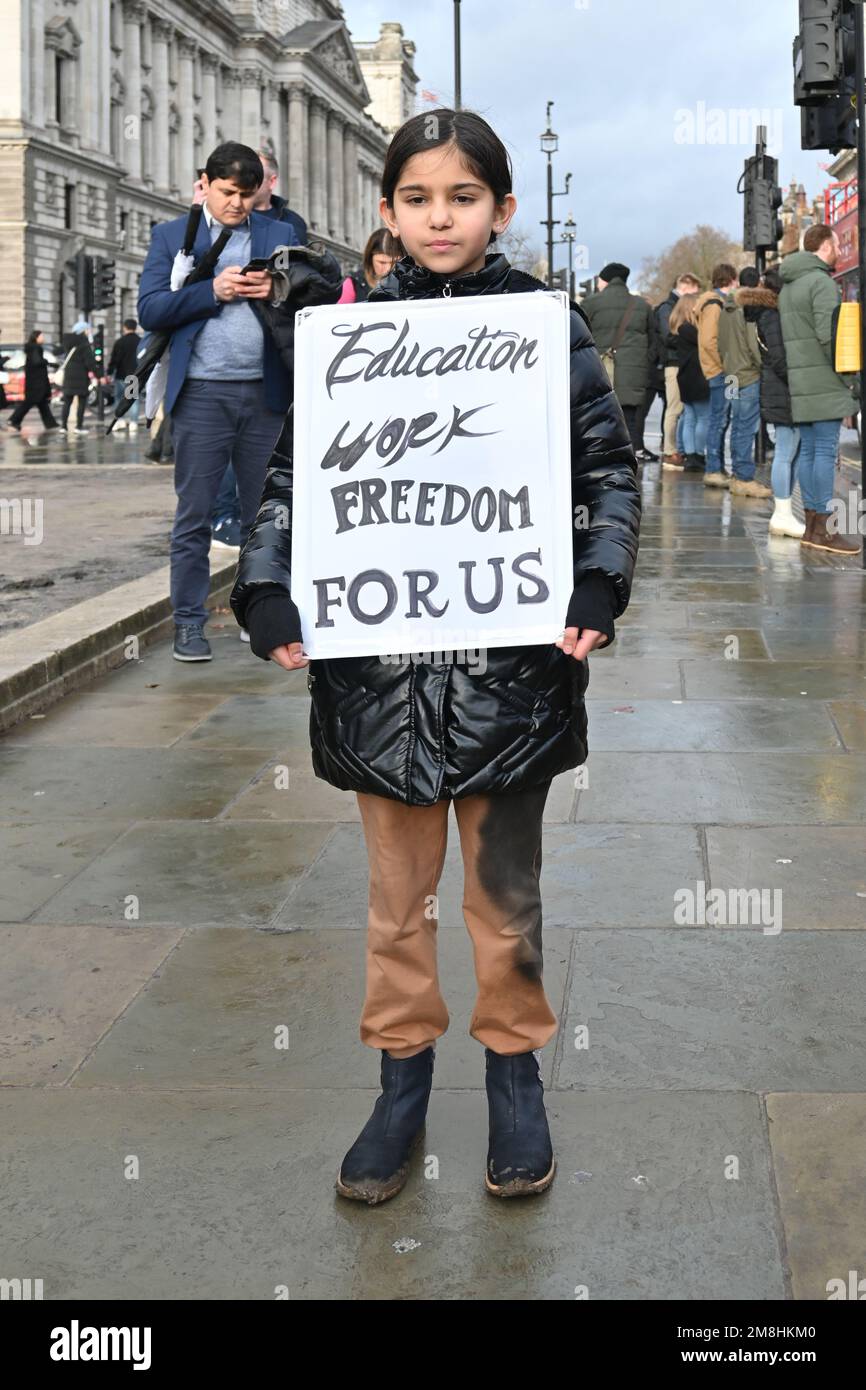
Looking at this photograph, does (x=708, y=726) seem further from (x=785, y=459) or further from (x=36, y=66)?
(x=36, y=66)

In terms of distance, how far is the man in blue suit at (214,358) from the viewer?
7.22 metres

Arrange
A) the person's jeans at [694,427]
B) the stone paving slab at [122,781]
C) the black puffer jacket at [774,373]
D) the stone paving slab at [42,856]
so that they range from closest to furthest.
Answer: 1. the stone paving slab at [42,856]
2. the stone paving slab at [122,781]
3. the black puffer jacket at [774,373]
4. the person's jeans at [694,427]

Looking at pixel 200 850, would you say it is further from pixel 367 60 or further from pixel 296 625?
pixel 367 60

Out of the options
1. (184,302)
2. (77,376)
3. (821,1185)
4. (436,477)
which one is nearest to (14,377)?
(77,376)

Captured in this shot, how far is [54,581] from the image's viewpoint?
10.1 metres

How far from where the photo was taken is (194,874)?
4.64 meters

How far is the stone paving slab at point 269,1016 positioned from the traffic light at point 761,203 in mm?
16489

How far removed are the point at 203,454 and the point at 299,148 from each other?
97072 mm

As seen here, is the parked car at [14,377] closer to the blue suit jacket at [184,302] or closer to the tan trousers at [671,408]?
the tan trousers at [671,408]

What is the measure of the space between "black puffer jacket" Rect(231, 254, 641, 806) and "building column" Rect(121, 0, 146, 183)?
7139cm

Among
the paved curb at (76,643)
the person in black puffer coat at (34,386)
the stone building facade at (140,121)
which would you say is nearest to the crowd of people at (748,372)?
the paved curb at (76,643)

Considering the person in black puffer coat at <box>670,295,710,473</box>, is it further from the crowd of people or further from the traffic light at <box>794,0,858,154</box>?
the traffic light at <box>794,0,858,154</box>

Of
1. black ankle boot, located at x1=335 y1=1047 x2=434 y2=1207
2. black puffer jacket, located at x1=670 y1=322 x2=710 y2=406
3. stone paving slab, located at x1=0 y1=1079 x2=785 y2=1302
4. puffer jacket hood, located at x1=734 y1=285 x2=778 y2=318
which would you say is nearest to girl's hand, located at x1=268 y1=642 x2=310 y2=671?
black ankle boot, located at x1=335 y1=1047 x2=434 y2=1207
